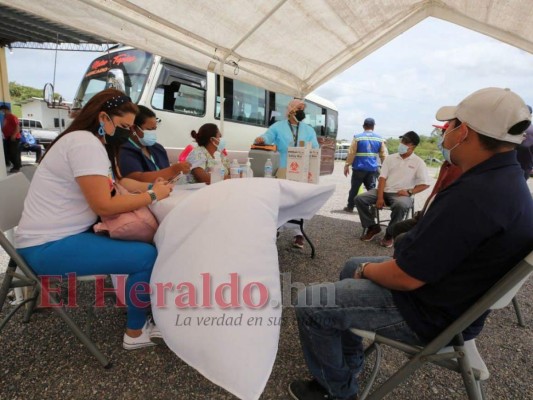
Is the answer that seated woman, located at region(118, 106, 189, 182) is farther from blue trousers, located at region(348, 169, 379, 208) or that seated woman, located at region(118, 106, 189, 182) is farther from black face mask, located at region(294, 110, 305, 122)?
blue trousers, located at region(348, 169, 379, 208)

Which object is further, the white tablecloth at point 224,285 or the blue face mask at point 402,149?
the blue face mask at point 402,149

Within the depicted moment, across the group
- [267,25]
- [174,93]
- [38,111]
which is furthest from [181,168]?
[38,111]

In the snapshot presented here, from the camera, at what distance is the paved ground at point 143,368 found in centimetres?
140

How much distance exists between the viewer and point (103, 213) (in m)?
1.37

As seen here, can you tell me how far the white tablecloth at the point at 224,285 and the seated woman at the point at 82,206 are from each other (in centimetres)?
27

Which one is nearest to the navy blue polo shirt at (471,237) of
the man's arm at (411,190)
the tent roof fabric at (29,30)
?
the man's arm at (411,190)

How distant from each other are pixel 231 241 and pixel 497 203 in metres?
0.86

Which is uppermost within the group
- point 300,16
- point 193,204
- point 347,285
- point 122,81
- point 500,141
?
point 300,16

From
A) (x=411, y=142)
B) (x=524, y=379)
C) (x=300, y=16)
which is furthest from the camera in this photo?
(x=411, y=142)

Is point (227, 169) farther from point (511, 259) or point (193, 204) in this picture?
point (511, 259)

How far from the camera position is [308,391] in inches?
54.1

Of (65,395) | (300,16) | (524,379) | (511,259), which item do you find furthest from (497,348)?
(300,16)

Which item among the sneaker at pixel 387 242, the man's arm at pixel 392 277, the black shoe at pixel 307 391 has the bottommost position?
the black shoe at pixel 307 391

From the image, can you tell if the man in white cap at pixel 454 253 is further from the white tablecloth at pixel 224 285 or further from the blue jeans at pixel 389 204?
the blue jeans at pixel 389 204
